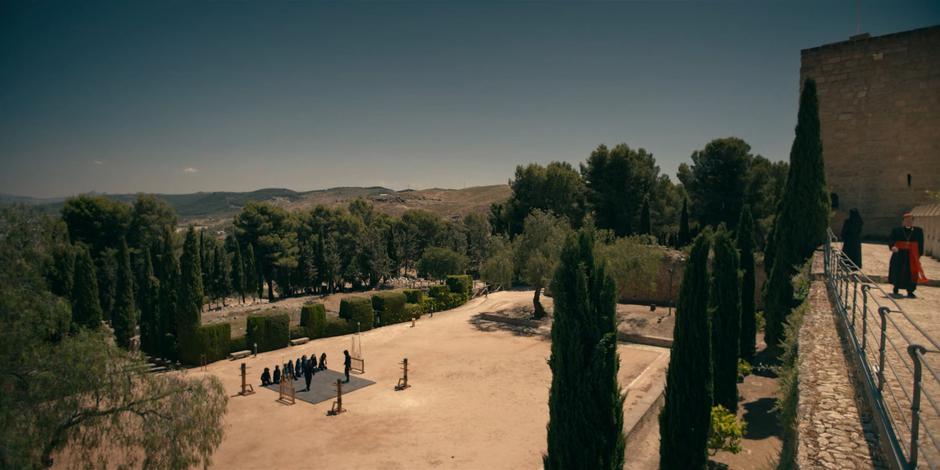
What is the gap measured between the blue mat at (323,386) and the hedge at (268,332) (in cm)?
498

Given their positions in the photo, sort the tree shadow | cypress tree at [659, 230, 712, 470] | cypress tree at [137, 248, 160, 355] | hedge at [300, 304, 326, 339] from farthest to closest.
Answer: hedge at [300, 304, 326, 339]
cypress tree at [137, 248, 160, 355]
the tree shadow
cypress tree at [659, 230, 712, 470]

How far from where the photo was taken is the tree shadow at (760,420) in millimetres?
13648

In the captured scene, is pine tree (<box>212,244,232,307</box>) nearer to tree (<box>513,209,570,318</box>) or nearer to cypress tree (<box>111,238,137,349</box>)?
cypress tree (<box>111,238,137,349</box>)

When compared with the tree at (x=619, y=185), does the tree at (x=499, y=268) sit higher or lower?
lower

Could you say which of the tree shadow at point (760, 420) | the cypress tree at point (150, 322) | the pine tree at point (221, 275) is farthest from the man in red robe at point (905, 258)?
the pine tree at point (221, 275)

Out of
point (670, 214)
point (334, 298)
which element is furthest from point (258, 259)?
point (670, 214)

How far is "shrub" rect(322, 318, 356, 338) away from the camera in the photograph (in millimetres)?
26656

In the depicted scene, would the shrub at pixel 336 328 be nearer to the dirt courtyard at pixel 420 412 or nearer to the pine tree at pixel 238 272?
the dirt courtyard at pixel 420 412

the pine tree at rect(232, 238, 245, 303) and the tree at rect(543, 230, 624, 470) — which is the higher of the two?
the tree at rect(543, 230, 624, 470)

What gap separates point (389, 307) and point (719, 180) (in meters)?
25.4

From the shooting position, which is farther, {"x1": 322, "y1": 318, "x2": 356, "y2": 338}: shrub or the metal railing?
{"x1": 322, "y1": 318, "x2": 356, "y2": 338}: shrub

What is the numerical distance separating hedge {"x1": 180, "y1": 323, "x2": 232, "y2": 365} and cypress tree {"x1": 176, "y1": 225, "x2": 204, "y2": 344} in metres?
0.34

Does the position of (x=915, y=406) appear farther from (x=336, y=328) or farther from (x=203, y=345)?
(x=336, y=328)

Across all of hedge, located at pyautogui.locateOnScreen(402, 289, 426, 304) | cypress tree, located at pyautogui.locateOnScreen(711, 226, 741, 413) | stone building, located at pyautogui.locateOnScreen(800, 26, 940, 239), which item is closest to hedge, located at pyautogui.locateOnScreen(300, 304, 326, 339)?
hedge, located at pyautogui.locateOnScreen(402, 289, 426, 304)
